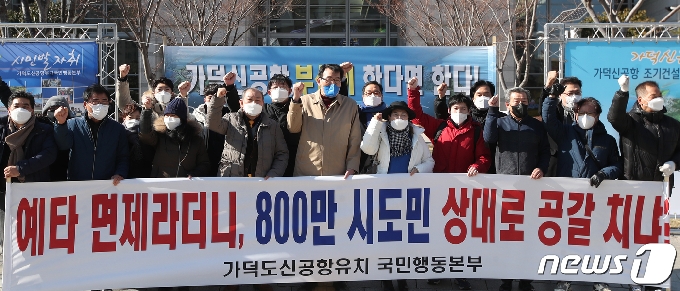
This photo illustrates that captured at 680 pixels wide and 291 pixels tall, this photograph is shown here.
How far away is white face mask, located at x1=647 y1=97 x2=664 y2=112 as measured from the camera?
4840 mm

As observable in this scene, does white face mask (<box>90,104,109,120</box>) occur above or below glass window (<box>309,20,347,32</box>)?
below

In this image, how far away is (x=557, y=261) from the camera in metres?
4.92

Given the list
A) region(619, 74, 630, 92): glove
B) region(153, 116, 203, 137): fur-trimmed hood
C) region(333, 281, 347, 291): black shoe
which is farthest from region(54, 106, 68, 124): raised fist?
region(619, 74, 630, 92): glove

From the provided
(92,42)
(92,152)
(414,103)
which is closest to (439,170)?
(414,103)

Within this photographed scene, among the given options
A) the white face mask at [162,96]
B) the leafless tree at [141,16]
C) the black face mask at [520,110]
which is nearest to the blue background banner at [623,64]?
the black face mask at [520,110]

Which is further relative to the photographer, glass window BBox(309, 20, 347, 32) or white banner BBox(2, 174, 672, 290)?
glass window BBox(309, 20, 347, 32)

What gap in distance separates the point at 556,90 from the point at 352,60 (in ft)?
10.2

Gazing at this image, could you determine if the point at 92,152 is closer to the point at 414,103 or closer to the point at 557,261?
the point at 414,103

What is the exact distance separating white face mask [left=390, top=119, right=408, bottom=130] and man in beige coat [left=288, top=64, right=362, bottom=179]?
27cm

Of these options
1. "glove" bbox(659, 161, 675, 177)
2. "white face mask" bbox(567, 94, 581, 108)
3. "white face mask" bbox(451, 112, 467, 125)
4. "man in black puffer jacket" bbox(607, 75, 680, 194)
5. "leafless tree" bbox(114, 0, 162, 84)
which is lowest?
"glove" bbox(659, 161, 675, 177)

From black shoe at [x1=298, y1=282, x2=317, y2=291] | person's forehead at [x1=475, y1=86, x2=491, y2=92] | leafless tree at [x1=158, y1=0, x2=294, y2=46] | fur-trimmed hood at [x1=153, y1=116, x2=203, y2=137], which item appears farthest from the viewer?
leafless tree at [x1=158, y1=0, x2=294, y2=46]

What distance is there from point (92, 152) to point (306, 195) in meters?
1.57

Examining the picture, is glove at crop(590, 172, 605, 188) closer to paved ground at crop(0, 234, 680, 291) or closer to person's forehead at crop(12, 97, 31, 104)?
paved ground at crop(0, 234, 680, 291)

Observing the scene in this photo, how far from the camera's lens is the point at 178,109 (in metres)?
4.80
